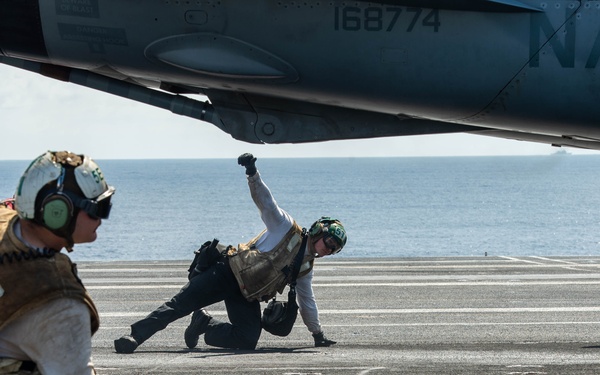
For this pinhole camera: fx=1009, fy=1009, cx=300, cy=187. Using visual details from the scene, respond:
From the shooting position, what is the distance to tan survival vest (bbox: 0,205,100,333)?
3.66m

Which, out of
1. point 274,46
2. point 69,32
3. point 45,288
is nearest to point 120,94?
point 69,32

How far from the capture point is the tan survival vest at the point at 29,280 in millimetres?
3656

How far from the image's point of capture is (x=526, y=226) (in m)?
88.8

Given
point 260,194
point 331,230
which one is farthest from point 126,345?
point 331,230

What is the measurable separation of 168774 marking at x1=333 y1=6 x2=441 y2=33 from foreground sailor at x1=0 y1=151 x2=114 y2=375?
5.08 metres

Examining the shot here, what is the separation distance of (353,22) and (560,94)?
1.88 metres

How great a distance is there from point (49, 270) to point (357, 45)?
5379 millimetres

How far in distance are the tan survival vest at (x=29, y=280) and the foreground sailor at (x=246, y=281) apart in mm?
6818

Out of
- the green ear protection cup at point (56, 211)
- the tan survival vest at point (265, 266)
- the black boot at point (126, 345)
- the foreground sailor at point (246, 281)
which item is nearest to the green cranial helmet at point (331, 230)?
the foreground sailor at point (246, 281)

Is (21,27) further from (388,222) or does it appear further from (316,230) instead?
(388,222)

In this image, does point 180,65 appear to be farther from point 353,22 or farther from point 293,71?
point 353,22

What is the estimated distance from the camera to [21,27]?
8.69m

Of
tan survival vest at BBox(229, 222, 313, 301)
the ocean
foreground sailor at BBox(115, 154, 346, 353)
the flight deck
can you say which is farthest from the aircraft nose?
the ocean

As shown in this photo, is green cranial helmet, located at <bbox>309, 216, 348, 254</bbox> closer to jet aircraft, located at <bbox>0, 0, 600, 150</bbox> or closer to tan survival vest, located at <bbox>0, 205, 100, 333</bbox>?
jet aircraft, located at <bbox>0, 0, 600, 150</bbox>
